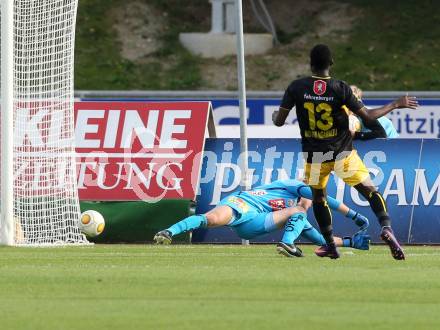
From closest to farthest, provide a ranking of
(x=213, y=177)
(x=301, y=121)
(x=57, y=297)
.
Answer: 1. (x=57, y=297)
2. (x=301, y=121)
3. (x=213, y=177)

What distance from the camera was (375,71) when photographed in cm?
3747

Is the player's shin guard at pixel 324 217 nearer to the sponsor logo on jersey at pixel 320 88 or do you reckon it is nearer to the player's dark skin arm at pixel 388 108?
the player's dark skin arm at pixel 388 108

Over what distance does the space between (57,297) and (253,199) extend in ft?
18.7

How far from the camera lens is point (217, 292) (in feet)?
34.2

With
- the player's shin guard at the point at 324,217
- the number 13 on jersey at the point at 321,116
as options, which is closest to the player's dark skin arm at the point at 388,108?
the number 13 on jersey at the point at 321,116

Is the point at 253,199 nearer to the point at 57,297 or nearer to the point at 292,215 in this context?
the point at 292,215

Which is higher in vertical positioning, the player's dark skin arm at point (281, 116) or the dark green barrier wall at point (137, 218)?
the player's dark skin arm at point (281, 116)

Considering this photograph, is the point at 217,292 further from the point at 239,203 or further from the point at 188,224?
the point at 239,203

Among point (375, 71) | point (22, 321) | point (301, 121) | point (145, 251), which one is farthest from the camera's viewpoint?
point (375, 71)

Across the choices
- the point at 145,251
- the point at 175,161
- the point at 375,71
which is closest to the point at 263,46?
the point at 375,71

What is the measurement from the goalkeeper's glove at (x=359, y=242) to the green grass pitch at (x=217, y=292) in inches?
7.3

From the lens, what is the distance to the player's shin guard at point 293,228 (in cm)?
1448

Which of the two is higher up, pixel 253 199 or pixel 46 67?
→ pixel 46 67

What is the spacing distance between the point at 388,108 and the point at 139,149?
623 cm
